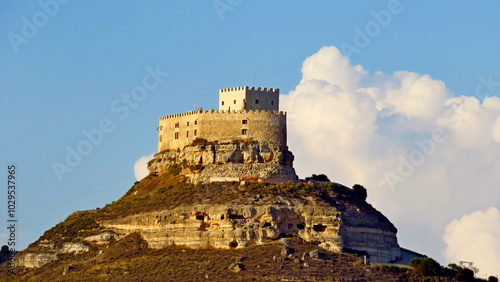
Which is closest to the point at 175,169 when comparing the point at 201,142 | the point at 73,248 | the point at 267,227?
the point at 201,142

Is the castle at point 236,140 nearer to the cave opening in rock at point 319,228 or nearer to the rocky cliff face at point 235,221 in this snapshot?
the rocky cliff face at point 235,221

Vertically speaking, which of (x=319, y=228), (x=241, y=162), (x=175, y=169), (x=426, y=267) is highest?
(x=175, y=169)

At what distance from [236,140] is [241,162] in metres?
2.71

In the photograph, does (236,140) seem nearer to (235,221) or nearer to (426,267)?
(235,221)

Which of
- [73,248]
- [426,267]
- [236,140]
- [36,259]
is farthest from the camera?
[236,140]

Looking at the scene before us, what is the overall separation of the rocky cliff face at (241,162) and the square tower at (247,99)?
5352 millimetres

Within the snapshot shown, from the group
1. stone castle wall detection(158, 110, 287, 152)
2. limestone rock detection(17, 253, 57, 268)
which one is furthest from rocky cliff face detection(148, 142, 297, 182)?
limestone rock detection(17, 253, 57, 268)

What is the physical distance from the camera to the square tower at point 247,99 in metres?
147

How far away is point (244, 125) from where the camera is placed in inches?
5679

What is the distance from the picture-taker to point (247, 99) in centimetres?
14688

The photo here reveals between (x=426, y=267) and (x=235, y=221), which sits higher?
(x=235, y=221)

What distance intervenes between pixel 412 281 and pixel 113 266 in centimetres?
2760

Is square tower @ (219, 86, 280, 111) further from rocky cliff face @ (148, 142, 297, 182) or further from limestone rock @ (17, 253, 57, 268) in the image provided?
limestone rock @ (17, 253, 57, 268)

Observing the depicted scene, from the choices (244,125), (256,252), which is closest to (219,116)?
(244,125)
